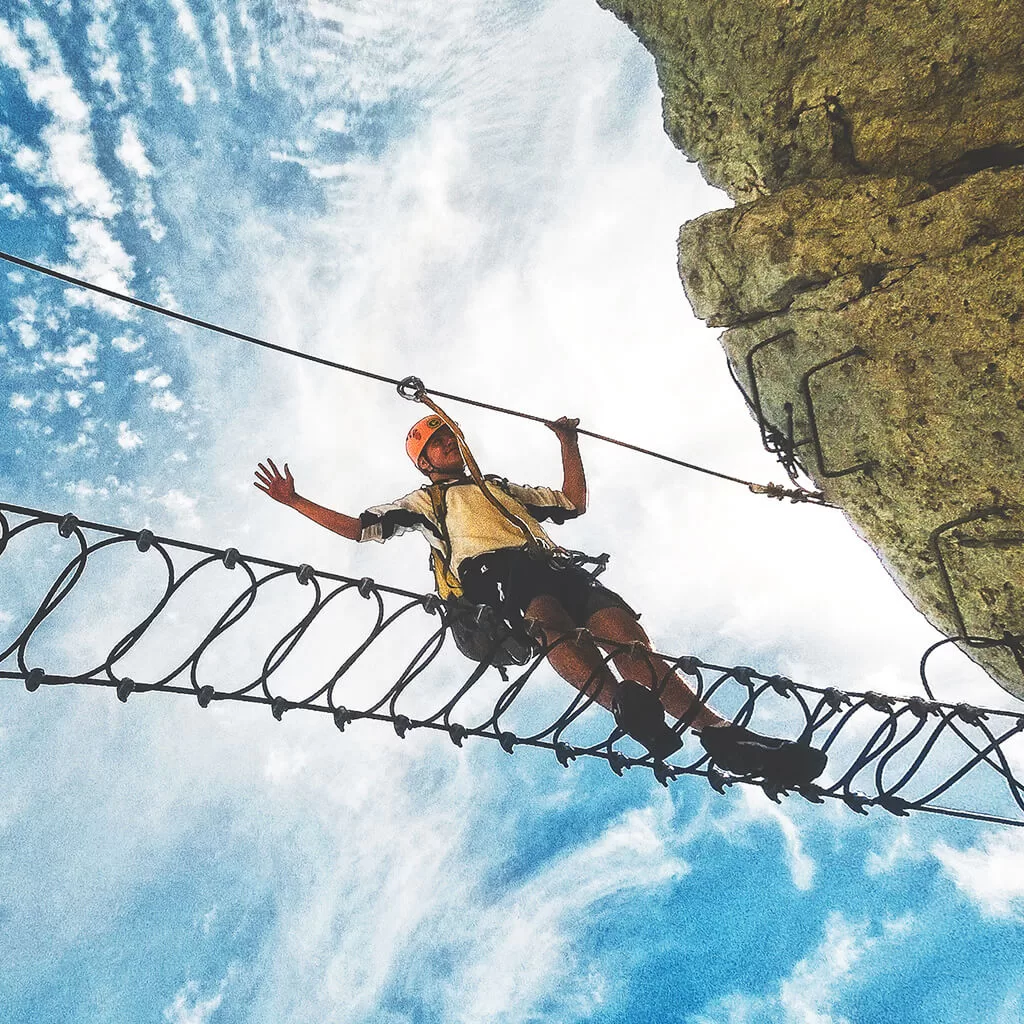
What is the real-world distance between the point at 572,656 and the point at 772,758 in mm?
1103

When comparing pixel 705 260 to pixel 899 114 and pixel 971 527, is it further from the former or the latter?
pixel 971 527

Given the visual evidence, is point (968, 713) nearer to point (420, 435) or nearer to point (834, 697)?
point (834, 697)

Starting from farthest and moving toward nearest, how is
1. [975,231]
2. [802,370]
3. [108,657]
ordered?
[802,370] < [975,231] < [108,657]

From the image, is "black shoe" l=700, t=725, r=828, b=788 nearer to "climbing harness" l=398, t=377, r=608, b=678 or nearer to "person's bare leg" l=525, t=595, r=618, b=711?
"person's bare leg" l=525, t=595, r=618, b=711

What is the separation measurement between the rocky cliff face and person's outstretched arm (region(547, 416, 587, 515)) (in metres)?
1.38

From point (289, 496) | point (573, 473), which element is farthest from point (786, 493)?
point (289, 496)

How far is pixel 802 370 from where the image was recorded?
466 cm

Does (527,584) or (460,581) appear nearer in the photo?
(527,584)

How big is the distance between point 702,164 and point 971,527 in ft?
11.4

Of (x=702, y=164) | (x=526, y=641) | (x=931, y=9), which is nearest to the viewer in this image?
(x=526, y=641)

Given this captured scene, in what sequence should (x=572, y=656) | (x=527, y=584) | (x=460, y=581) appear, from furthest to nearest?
1. (x=460, y=581)
2. (x=527, y=584)
3. (x=572, y=656)

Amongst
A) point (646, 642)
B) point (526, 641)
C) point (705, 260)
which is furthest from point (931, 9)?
point (526, 641)

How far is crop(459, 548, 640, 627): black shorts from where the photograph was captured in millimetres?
4133

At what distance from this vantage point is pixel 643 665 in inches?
149
